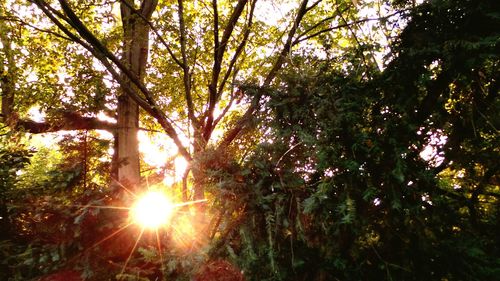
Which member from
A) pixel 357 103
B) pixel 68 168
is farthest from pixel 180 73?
→ pixel 357 103

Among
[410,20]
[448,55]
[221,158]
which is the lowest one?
[221,158]

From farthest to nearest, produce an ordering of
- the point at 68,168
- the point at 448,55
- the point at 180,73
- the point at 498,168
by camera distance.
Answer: the point at 180,73 → the point at 68,168 → the point at 498,168 → the point at 448,55

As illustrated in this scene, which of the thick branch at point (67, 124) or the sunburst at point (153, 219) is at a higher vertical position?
the thick branch at point (67, 124)

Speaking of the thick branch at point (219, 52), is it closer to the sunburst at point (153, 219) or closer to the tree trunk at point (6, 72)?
the sunburst at point (153, 219)

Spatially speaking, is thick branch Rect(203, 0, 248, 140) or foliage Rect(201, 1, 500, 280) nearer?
foliage Rect(201, 1, 500, 280)

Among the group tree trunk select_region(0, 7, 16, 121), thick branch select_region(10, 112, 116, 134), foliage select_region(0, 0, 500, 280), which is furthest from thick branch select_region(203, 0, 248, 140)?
tree trunk select_region(0, 7, 16, 121)

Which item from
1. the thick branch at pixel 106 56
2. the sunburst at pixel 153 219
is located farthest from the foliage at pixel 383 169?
the thick branch at pixel 106 56

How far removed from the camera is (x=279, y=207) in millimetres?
2100

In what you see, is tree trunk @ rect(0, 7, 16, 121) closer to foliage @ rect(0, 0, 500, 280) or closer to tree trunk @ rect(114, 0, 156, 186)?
tree trunk @ rect(114, 0, 156, 186)

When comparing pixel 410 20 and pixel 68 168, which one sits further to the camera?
pixel 68 168

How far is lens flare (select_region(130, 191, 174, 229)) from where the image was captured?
111 inches

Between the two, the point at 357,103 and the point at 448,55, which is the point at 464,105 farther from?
the point at 357,103

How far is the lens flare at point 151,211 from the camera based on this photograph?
2.83m

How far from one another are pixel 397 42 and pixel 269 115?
3.72 feet
